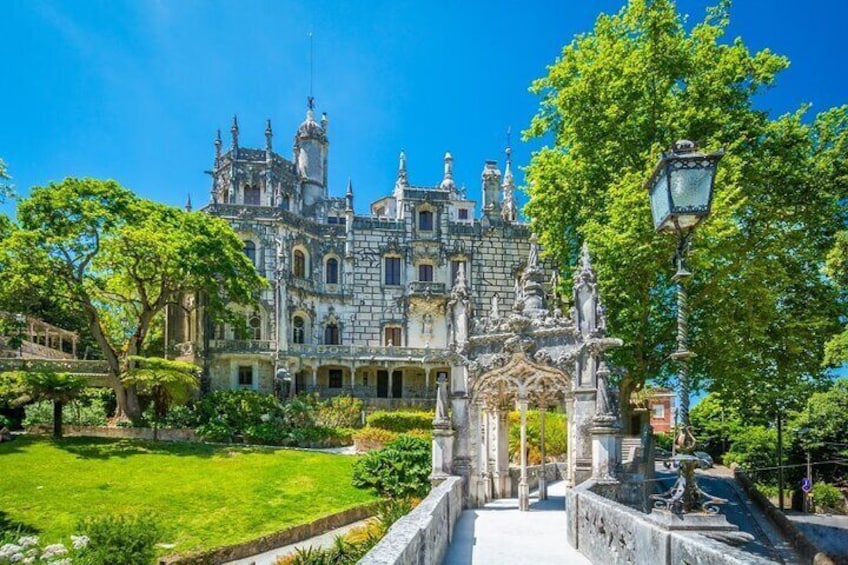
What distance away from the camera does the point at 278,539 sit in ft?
61.6

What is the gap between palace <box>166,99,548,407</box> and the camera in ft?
143

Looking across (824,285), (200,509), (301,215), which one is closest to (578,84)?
(824,285)

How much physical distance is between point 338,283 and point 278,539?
30.2 metres

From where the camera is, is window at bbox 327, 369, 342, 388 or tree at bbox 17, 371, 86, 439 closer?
tree at bbox 17, 371, 86, 439

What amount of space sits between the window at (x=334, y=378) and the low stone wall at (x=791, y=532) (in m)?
26.7

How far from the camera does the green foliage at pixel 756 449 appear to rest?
40.0m

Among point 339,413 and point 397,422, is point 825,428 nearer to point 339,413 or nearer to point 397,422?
point 397,422

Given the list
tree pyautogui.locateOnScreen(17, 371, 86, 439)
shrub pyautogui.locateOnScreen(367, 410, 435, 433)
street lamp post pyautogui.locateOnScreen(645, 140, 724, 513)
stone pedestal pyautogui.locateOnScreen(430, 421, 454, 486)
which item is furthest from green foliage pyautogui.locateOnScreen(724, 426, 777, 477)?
street lamp post pyautogui.locateOnScreen(645, 140, 724, 513)

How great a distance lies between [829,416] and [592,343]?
16.4 m

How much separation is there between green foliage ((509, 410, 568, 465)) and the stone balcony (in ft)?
45.6

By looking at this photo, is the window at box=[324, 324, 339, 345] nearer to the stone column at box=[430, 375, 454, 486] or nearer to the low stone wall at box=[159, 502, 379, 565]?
the low stone wall at box=[159, 502, 379, 565]

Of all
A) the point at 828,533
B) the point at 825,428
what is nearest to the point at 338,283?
the point at 825,428

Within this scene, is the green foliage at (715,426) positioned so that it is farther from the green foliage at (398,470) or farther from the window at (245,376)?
the window at (245,376)

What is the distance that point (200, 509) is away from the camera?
21.2m
